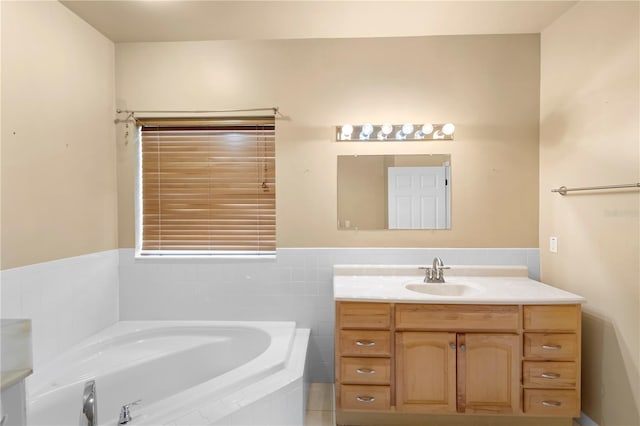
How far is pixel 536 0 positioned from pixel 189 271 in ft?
9.64

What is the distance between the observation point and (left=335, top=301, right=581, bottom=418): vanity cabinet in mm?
1789

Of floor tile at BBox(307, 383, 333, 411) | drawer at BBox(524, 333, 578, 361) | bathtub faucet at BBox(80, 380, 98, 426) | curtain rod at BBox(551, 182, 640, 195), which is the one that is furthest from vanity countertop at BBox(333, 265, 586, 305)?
bathtub faucet at BBox(80, 380, 98, 426)

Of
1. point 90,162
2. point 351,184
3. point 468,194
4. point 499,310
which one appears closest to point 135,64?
point 90,162

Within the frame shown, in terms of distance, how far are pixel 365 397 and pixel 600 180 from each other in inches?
73.1

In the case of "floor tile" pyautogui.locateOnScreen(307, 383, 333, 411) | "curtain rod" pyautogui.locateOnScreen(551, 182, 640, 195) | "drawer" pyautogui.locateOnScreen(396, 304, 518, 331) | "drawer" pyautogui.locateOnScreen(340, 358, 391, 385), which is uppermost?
"curtain rod" pyautogui.locateOnScreen(551, 182, 640, 195)

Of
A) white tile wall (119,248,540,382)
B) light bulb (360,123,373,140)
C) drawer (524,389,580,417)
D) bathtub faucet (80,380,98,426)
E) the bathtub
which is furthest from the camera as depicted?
white tile wall (119,248,540,382)

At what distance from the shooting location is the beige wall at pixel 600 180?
1.69 m

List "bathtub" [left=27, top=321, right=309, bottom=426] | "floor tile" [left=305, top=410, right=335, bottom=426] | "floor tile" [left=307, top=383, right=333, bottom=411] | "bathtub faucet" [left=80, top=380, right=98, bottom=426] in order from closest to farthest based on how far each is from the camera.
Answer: "bathtub faucet" [left=80, top=380, right=98, bottom=426] → "bathtub" [left=27, top=321, right=309, bottom=426] → "floor tile" [left=305, top=410, right=335, bottom=426] → "floor tile" [left=307, top=383, right=333, bottom=411]

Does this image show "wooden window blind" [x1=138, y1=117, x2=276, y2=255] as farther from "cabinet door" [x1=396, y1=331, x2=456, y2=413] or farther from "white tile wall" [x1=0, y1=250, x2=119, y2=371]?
"cabinet door" [x1=396, y1=331, x2=456, y2=413]

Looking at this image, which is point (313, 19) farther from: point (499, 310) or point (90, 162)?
point (499, 310)

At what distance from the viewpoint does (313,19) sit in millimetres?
2105

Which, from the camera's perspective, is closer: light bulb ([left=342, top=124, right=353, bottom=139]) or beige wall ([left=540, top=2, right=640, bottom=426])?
beige wall ([left=540, top=2, right=640, bottom=426])

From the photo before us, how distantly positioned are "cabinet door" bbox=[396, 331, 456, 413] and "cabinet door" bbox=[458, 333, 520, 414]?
6cm

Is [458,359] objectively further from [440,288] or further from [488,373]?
[440,288]
